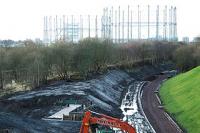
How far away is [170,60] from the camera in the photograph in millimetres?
113562

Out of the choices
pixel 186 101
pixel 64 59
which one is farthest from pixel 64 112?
pixel 64 59

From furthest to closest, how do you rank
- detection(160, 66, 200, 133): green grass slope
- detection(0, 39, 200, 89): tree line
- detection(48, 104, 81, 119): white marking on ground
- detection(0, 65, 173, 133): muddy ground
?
detection(0, 39, 200, 89): tree line < detection(160, 66, 200, 133): green grass slope < detection(48, 104, 81, 119): white marking on ground < detection(0, 65, 173, 133): muddy ground

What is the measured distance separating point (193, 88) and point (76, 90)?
49.2ft

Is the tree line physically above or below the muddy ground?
above

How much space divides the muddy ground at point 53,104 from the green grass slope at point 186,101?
636 cm

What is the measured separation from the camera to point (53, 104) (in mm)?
44375

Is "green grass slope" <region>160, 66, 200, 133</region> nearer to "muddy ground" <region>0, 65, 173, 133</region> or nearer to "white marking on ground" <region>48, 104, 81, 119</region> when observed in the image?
"muddy ground" <region>0, 65, 173, 133</region>

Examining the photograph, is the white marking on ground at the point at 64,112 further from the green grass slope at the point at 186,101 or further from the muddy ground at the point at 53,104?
the green grass slope at the point at 186,101

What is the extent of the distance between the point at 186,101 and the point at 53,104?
15.2 metres

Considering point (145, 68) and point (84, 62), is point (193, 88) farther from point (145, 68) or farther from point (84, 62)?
point (145, 68)

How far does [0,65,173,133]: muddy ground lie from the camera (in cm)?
2892

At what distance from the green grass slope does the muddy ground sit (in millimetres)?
6358

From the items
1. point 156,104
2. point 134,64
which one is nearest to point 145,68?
point 134,64

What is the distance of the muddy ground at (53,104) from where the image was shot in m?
28.9
